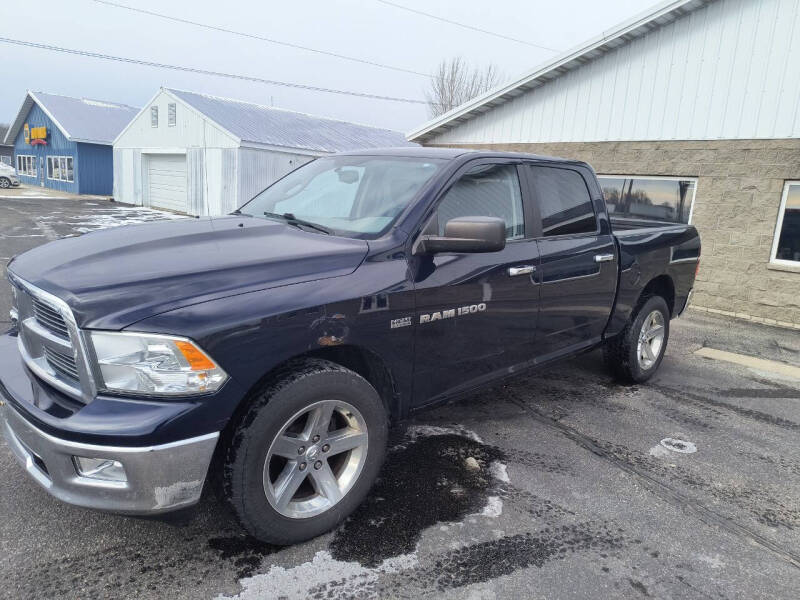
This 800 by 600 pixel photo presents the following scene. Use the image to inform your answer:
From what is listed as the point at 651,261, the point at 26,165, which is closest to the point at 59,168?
the point at 26,165

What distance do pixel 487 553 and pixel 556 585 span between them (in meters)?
0.34

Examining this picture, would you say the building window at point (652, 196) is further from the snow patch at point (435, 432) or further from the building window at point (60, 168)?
the building window at point (60, 168)

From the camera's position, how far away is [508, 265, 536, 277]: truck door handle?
3527 millimetres

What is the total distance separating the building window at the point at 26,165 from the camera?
40.3 m

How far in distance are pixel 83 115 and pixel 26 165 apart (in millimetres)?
10633

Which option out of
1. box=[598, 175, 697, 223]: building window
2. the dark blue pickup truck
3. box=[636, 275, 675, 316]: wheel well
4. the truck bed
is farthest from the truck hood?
box=[598, 175, 697, 223]: building window

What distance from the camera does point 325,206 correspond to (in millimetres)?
3508

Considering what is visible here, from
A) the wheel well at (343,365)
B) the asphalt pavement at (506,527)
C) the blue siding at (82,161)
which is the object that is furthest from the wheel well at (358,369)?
the blue siding at (82,161)

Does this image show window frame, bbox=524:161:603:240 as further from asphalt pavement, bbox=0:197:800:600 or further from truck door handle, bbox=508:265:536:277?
asphalt pavement, bbox=0:197:800:600

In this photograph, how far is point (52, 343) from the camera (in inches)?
94.4

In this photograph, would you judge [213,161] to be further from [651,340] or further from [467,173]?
[467,173]

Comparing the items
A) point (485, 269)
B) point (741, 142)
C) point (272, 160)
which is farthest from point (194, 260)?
point (272, 160)

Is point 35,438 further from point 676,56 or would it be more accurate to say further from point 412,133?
point 412,133

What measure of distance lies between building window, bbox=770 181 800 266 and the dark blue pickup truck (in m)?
5.97
